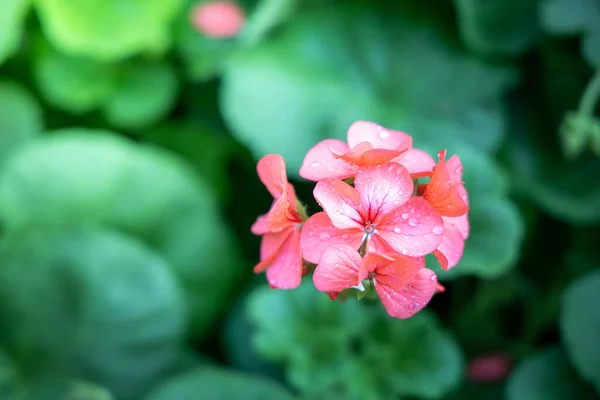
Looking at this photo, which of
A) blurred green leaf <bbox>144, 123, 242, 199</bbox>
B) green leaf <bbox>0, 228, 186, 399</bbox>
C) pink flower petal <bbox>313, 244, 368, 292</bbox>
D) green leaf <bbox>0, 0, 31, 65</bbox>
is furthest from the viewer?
blurred green leaf <bbox>144, 123, 242, 199</bbox>

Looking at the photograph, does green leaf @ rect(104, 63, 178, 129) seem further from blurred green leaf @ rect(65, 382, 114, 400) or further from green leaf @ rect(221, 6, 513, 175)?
blurred green leaf @ rect(65, 382, 114, 400)

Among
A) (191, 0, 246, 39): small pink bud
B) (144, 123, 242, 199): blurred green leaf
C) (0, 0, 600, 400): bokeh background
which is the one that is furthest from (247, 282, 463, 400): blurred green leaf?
(191, 0, 246, 39): small pink bud

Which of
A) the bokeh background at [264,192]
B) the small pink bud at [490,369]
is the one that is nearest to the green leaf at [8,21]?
the bokeh background at [264,192]

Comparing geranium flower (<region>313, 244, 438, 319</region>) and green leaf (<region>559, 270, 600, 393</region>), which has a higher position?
geranium flower (<region>313, 244, 438, 319</region>)

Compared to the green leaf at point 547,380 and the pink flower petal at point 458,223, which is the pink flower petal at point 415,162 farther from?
the green leaf at point 547,380

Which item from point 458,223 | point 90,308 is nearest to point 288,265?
point 458,223

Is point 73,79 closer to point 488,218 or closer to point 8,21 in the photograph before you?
point 8,21

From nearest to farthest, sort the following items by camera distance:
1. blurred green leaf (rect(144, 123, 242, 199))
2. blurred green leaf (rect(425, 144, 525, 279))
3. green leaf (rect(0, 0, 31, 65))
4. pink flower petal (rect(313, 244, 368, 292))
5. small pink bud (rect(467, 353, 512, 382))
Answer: pink flower petal (rect(313, 244, 368, 292))
blurred green leaf (rect(425, 144, 525, 279))
small pink bud (rect(467, 353, 512, 382))
green leaf (rect(0, 0, 31, 65))
blurred green leaf (rect(144, 123, 242, 199))
